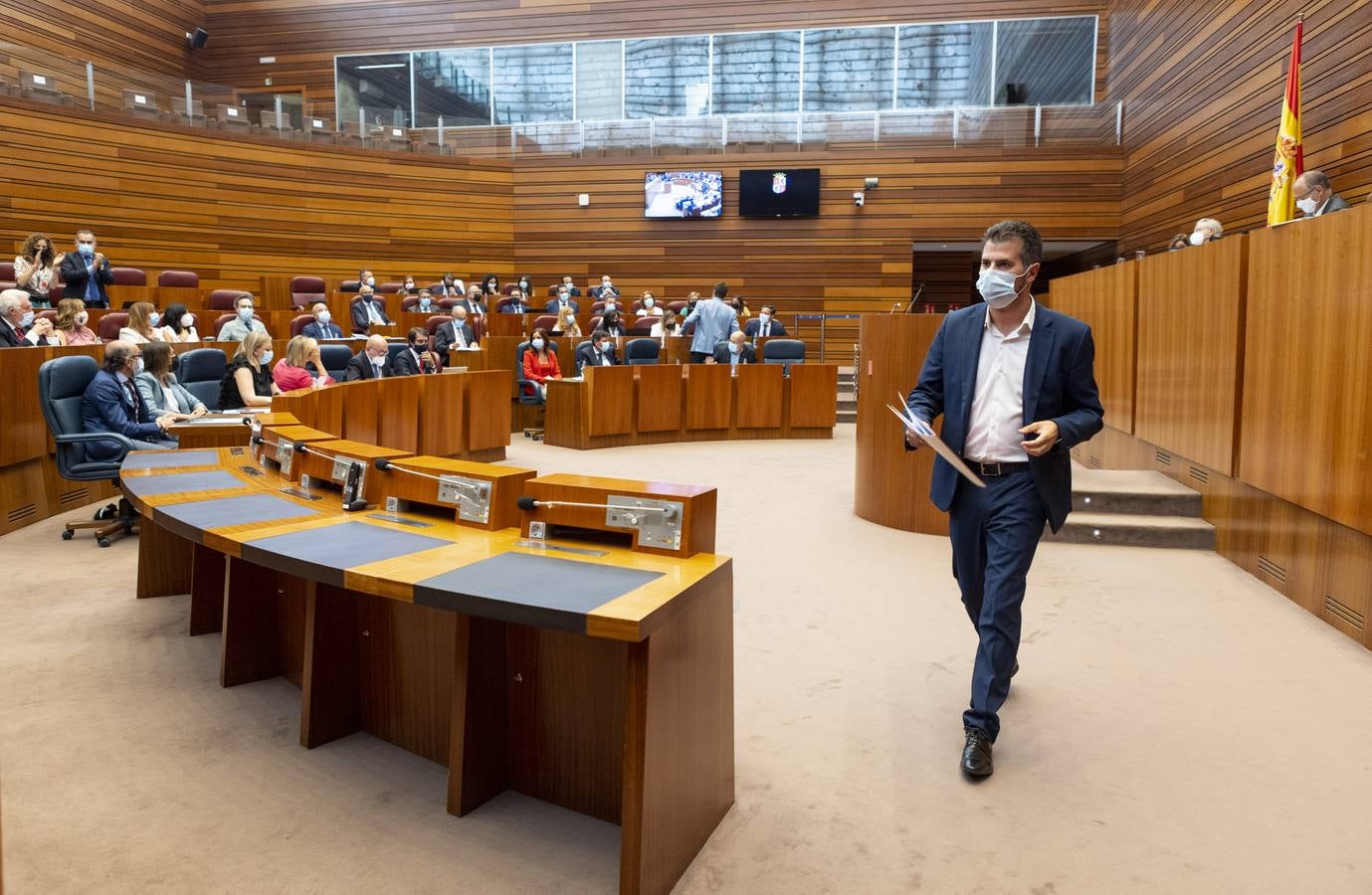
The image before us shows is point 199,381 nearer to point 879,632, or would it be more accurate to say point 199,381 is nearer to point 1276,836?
point 879,632

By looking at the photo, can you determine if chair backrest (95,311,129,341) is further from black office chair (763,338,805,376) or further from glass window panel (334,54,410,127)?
glass window panel (334,54,410,127)

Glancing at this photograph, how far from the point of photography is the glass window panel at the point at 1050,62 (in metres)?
13.3

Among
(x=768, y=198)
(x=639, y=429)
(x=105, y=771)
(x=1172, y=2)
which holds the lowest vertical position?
(x=105, y=771)

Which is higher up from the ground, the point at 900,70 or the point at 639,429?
the point at 900,70

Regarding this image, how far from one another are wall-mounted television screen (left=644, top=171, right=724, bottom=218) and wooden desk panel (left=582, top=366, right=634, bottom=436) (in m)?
6.13

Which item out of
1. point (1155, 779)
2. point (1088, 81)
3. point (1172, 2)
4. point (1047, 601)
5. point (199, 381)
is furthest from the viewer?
point (1088, 81)

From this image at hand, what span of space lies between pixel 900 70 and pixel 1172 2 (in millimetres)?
4129

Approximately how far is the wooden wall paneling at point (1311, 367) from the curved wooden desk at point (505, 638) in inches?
103

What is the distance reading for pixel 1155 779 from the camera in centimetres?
241

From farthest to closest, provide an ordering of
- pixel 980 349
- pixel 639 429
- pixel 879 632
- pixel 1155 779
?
pixel 639 429 < pixel 879 632 < pixel 980 349 < pixel 1155 779

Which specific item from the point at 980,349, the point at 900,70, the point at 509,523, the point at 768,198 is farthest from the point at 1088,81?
the point at 509,523

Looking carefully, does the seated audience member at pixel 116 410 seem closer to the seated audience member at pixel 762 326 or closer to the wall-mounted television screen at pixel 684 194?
the seated audience member at pixel 762 326

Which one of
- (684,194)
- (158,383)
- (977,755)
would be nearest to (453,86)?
(684,194)

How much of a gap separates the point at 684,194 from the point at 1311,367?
11.1m
